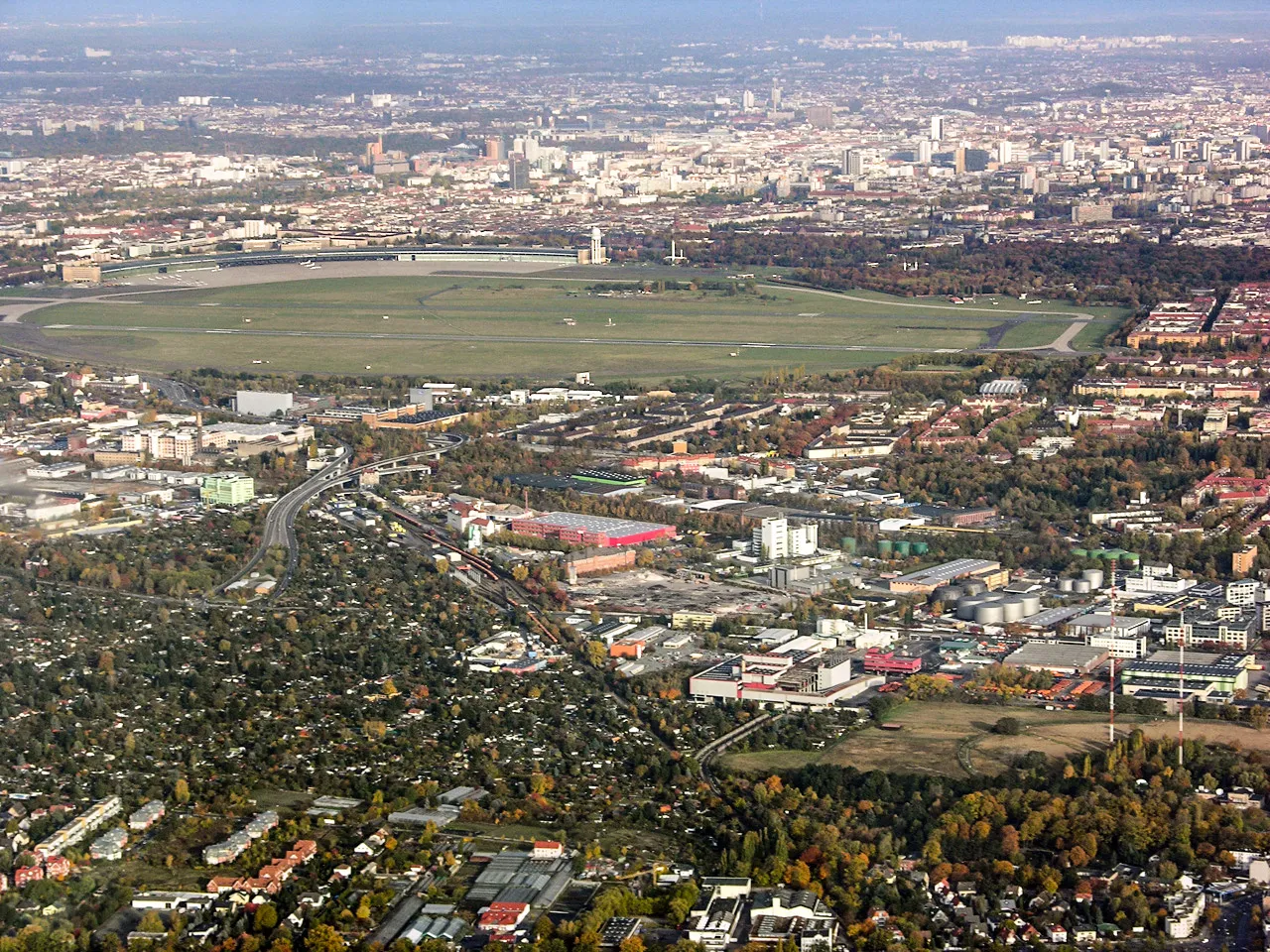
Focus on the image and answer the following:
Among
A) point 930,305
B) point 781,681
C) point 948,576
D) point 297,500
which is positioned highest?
point 781,681

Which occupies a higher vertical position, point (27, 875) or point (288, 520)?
point (27, 875)

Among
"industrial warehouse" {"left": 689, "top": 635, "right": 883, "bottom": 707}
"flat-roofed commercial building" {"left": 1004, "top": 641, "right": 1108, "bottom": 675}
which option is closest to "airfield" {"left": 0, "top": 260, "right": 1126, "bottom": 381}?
"flat-roofed commercial building" {"left": 1004, "top": 641, "right": 1108, "bottom": 675}

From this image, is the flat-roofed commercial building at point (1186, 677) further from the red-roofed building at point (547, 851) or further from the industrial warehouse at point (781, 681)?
the red-roofed building at point (547, 851)

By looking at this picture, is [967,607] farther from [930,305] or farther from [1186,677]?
[930,305]

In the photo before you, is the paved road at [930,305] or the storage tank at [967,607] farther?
the paved road at [930,305]

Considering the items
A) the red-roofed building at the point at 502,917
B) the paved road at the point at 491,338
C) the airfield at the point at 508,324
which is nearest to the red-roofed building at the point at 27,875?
the red-roofed building at the point at 502,917

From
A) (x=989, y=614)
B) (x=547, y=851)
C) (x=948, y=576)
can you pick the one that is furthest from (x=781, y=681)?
(x=547, y=851)
